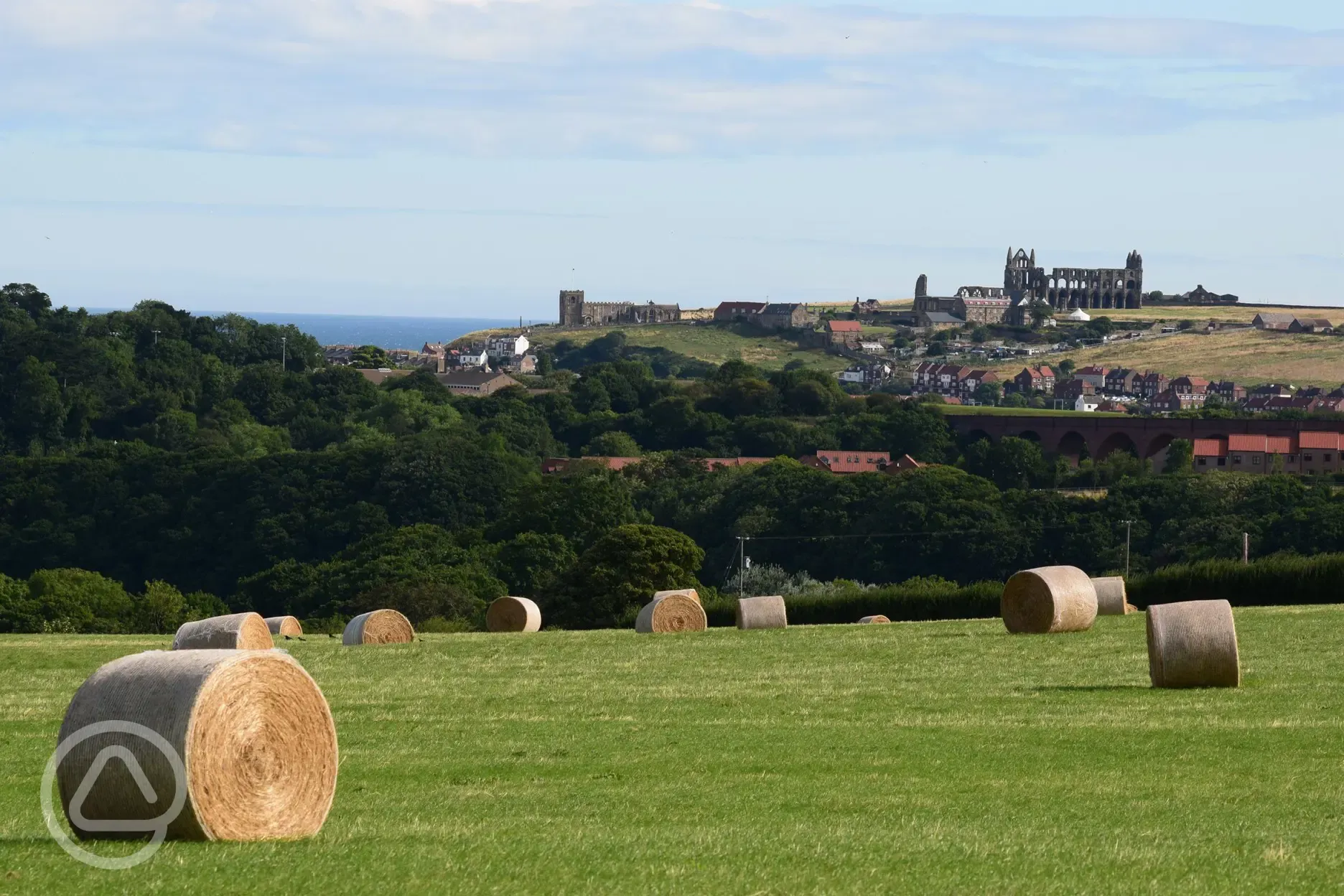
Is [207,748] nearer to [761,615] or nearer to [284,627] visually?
[761,615]

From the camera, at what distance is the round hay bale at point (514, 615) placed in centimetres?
4453

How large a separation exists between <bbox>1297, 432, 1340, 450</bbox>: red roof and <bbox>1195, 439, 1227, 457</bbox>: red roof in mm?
6582

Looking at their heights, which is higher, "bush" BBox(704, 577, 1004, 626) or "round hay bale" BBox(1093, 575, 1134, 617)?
"round hay bale" BBox(1093, 575, 1134, 617)

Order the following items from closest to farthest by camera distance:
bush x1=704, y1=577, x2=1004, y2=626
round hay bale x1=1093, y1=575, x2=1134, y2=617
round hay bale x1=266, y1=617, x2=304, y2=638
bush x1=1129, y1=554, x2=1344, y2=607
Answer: round hay bale x1=1093, y1=575, x2=1134, y2=617, round hay bale x1=266, y1=617, x2=304, y2=638, bush x1=1129, y1=554, x2=1344, y2=607, bush x1=704, y1=577, x2=1004, y2=626

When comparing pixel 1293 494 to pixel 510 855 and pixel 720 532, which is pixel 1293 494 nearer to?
pixel 720 532

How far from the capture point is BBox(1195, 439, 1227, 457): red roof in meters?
152

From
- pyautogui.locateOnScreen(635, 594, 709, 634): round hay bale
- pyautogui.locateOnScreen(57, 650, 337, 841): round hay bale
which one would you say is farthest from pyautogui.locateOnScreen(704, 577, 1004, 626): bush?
pyautogui.locateOnScreen(57, 650, 337, 841): round hay bale

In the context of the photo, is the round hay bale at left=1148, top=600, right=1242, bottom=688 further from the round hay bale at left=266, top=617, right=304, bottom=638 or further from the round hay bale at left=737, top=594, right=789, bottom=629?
the round hay bale at left=266, top=617, right=304, bottom=638

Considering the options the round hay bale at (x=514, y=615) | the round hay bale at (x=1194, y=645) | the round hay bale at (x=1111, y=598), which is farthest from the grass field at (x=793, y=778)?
the round hay bale at (x=514, y=615)

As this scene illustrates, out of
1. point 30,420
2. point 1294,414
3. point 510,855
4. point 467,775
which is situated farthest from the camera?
point 1294,414

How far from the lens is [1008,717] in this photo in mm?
19688

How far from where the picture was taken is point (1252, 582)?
40.2 meters

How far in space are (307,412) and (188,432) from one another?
16.0 metres

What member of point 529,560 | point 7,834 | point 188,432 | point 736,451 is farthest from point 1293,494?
point 7,834
